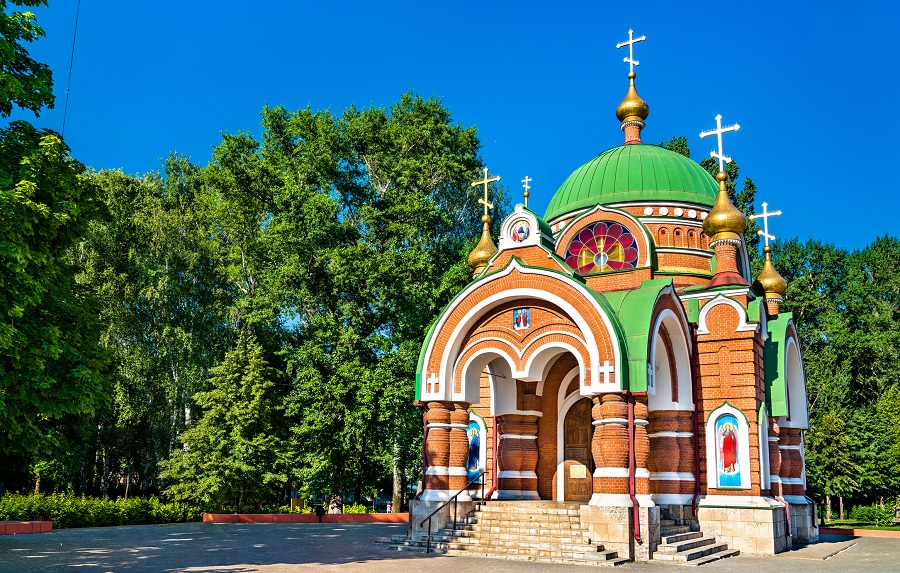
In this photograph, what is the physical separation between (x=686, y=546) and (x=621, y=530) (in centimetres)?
174

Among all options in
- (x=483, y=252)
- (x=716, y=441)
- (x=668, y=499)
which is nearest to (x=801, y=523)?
(x=716, y=441)

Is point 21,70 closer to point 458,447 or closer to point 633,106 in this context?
point 458,447

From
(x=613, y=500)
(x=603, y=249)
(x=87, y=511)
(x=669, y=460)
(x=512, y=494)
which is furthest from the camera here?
(x=87, y=511)

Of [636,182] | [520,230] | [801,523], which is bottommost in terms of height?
[801,523]

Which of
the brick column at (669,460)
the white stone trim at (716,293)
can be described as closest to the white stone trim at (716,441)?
the brick column at (669,460)

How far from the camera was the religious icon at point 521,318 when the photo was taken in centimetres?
1421

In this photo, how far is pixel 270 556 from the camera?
11.7 m

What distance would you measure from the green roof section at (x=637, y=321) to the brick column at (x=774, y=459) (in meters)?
4.52

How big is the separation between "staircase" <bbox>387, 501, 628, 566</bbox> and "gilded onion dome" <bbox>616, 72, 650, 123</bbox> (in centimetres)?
1166

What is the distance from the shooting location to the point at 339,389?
2041cm

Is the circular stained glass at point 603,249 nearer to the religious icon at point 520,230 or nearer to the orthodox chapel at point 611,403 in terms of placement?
the orthodox chapel at point 611,403

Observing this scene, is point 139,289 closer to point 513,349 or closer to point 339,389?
point 339,389

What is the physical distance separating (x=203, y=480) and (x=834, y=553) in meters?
14.9

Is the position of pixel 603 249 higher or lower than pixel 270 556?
higher
